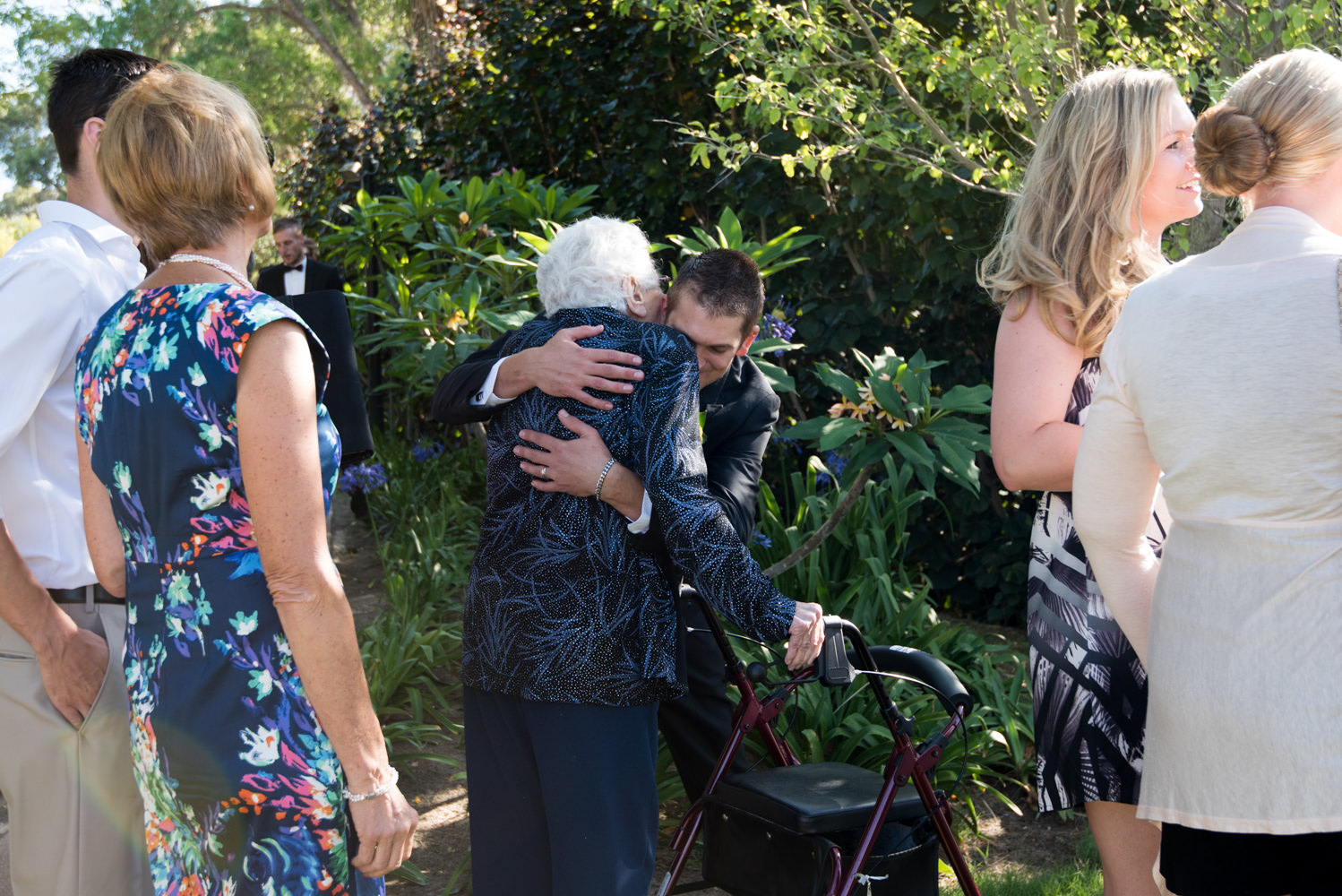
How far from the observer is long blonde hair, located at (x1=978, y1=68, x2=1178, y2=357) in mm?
2115

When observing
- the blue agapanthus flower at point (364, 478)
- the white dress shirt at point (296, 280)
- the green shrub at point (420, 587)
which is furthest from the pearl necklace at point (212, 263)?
the white dress shirt at point (296, 280)

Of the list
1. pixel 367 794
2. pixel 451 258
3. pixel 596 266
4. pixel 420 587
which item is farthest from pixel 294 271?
pixel 367 794

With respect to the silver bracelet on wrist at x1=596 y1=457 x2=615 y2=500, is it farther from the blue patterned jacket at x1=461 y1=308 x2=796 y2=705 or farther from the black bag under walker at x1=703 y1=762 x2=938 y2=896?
the black bag under walker at x1=703 y1=762 x2=938 y2=896

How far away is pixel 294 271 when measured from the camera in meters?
7.70

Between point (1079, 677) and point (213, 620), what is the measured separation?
153cm

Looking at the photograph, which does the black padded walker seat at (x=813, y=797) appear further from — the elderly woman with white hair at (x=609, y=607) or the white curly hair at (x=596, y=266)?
the white curly hair at (x=596, y=266)

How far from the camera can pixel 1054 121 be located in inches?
87.0

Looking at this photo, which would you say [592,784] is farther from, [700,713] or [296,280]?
[296,280]

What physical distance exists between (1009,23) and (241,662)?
151 inches

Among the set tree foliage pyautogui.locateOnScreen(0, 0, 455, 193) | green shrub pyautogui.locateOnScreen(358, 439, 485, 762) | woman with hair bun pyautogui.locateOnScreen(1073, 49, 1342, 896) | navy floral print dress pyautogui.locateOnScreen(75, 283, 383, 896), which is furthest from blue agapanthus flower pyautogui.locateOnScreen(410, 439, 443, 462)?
tree foliage pyautogui.locateOnScreen(0, 0, 455, 193)

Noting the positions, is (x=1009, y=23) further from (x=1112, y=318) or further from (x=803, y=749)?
(x=803, y=749)

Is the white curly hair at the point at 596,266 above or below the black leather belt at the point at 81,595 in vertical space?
above

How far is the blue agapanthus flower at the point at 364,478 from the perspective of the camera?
6496 mm

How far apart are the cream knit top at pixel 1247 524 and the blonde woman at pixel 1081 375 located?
1.22 ft
